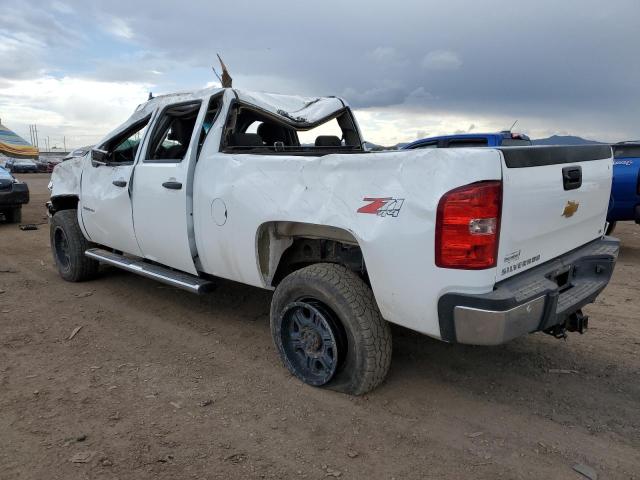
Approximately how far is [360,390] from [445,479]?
793mm

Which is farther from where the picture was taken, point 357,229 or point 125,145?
point 125,145

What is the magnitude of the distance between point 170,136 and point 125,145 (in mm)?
783

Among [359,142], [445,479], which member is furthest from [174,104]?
[445,479]

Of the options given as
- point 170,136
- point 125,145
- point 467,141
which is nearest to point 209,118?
point 170,136

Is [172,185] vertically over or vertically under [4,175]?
over

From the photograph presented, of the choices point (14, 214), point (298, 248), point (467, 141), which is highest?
point (467, 141)

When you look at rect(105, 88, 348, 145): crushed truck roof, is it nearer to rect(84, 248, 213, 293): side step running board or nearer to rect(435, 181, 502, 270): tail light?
rect(84, 248, 213, 293): side step running board

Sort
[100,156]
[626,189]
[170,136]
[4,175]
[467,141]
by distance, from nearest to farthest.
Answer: [170,136]
[100,156]
[626,189]
[467,141]
[4,175]

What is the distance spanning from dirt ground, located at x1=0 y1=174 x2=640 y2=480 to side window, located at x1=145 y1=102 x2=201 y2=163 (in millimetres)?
1546

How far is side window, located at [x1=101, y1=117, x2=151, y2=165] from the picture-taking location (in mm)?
4973

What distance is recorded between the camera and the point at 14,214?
439 inches

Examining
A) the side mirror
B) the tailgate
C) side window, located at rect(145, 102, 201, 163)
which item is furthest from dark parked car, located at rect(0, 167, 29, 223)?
the tailgate

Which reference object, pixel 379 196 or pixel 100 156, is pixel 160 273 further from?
pixel 379 196

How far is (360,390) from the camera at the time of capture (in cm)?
308
